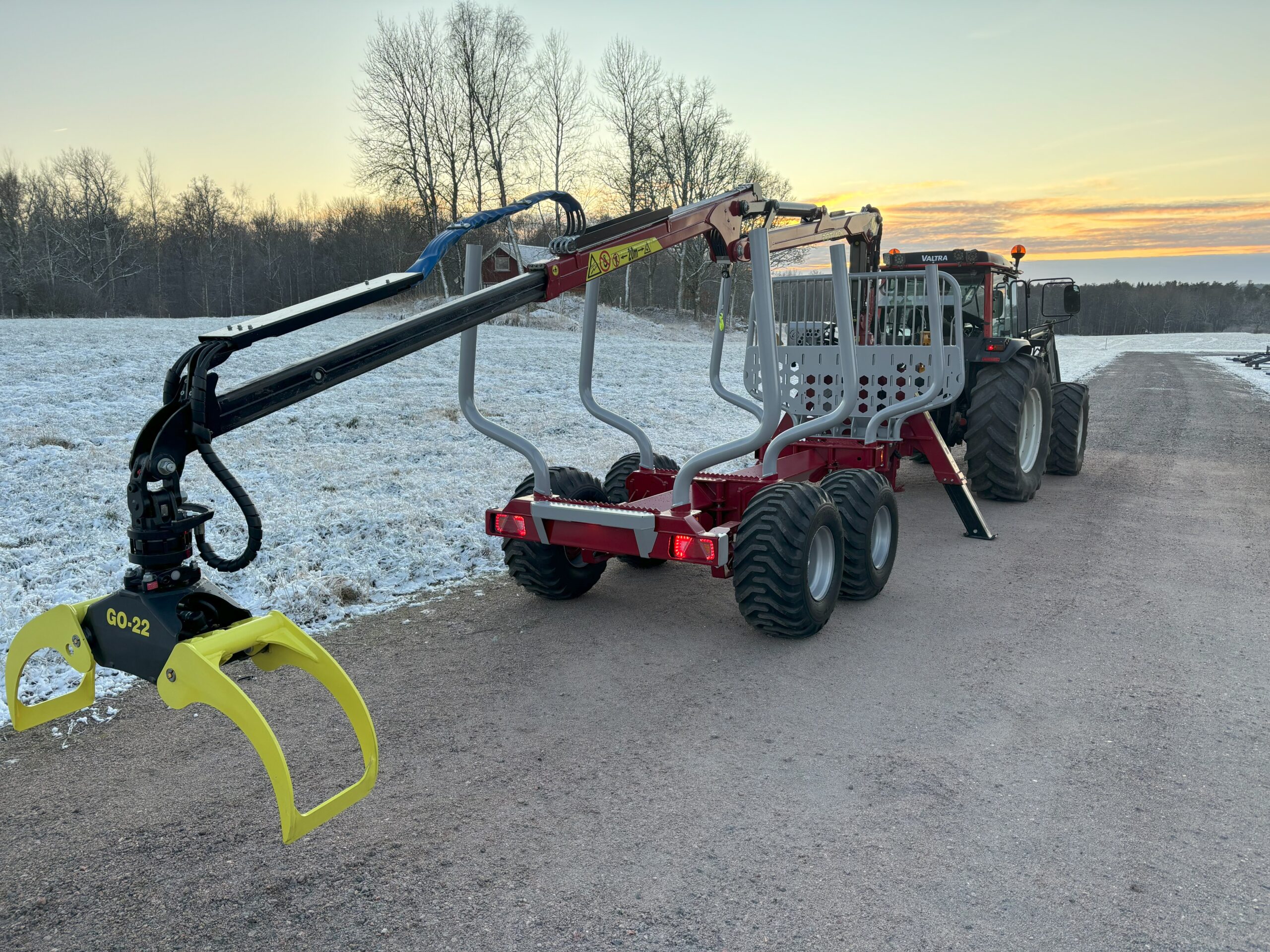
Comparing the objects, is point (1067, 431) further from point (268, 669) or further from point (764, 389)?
point (268, 669)

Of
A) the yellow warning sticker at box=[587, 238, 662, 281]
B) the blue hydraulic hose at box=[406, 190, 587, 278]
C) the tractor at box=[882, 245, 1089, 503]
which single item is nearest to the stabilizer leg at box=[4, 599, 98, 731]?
the blue hydraulic hose at box=[406, 190, 587, 278]

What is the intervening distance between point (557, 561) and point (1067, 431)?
7180mm

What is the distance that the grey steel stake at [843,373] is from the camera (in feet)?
17.9

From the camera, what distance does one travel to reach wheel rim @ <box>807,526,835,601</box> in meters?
5.15

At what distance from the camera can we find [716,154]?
44.9 metres

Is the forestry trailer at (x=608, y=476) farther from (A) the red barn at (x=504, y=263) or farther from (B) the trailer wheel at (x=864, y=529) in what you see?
(A) the red barn at (x=504, y=263)

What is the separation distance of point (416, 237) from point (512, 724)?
4061 cm

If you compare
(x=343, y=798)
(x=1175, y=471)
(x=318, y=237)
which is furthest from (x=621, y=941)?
(x=318, y=237)

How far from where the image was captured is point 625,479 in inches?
251

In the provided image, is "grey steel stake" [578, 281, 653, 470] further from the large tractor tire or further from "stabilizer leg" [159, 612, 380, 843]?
the large tractor tire

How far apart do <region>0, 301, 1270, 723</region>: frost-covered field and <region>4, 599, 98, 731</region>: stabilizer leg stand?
1246 millimetres

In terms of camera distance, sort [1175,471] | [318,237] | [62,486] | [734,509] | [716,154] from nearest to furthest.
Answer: [734,509] → [62,486] → [1175,471] → [716,154] → [318,237]

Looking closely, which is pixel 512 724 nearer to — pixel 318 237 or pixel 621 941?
pixel 621 941

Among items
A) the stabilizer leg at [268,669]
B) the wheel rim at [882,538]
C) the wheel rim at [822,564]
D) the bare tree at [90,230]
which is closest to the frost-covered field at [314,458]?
the stabilizer leg at [268,669]
